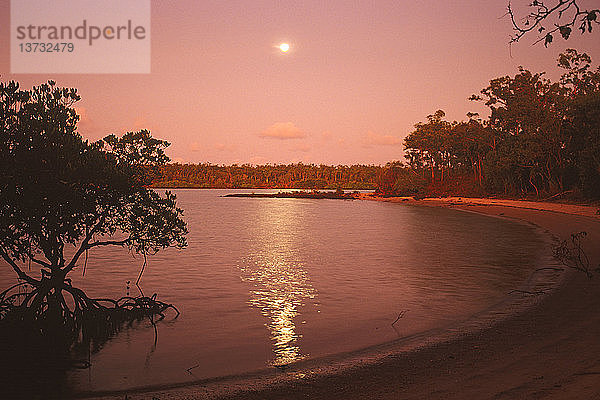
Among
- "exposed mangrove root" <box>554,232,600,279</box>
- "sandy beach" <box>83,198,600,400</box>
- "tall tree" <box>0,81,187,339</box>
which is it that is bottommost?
"sandy beach" <box>83,198,600,400</box>

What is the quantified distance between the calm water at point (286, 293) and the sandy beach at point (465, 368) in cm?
103

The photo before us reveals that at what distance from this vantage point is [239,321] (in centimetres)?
1585

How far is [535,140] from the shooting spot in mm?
72125

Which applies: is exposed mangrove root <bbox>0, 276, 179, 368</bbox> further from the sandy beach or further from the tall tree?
the sandy beach

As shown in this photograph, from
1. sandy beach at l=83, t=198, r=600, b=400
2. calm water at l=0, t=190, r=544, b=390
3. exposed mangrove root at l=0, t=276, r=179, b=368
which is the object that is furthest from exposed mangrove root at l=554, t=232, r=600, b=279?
exposed mangrove root at l=0, t=276, r=179, b=368

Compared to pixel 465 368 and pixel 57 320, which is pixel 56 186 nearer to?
pixel 57 320

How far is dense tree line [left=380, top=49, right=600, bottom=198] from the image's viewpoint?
207 feet

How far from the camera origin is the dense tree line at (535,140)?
63.0m

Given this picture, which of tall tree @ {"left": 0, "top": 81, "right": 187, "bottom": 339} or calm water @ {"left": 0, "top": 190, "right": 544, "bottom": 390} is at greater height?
tall tree @ {"left": 0, "top": 81, "right": 187, "bottom": 339}

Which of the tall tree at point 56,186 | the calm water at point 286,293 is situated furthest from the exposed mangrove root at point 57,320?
the calm water at point 286,293

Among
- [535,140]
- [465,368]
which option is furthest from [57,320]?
[535,140]

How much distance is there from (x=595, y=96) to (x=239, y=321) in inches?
2430

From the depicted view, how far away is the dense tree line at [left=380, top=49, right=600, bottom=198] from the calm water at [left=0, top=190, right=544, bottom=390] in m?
29.1

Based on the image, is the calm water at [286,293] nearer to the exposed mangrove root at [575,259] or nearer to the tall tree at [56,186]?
the exposed mangrove root at [575,259]
